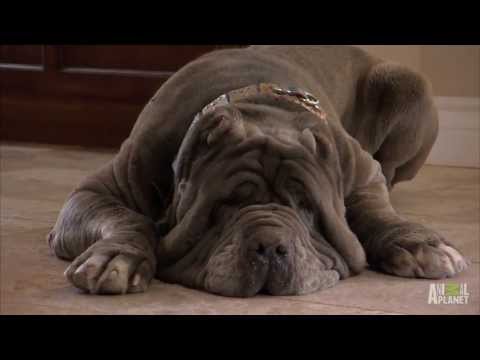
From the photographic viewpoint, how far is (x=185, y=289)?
86.3 inches

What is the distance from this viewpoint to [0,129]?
15.1 feet

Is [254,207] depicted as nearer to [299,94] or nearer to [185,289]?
[185,289]

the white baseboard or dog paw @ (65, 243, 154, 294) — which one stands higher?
dog paw @ (65, 243, 154, 294)

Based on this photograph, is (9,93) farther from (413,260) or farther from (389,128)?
(413,260)

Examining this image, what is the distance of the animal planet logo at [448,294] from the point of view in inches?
83.4

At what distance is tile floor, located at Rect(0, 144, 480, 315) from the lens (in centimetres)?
205

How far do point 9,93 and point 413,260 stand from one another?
2.72 metres

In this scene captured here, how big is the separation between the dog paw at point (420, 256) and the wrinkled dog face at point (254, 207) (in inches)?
5.3

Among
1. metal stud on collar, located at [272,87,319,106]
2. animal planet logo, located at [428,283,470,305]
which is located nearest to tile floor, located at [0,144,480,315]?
animal planet logo, located at [428,283,470,305]

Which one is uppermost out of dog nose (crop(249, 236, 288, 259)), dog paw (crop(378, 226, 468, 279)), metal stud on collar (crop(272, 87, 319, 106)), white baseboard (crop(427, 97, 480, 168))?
metal stud on collar (crop(272, 87, 319, 106))

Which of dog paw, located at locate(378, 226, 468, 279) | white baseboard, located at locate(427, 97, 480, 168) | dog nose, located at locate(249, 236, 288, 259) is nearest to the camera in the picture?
dog nose, located at locate(249, 236, 288, 259)

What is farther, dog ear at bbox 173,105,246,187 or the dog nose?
dog ear at bbox 173,105,246,187

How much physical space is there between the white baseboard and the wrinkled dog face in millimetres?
1806

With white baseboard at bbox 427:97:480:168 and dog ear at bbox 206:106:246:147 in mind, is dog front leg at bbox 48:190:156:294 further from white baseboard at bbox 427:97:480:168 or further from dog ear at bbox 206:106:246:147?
white baseboard at bbox 427:97:480:168
